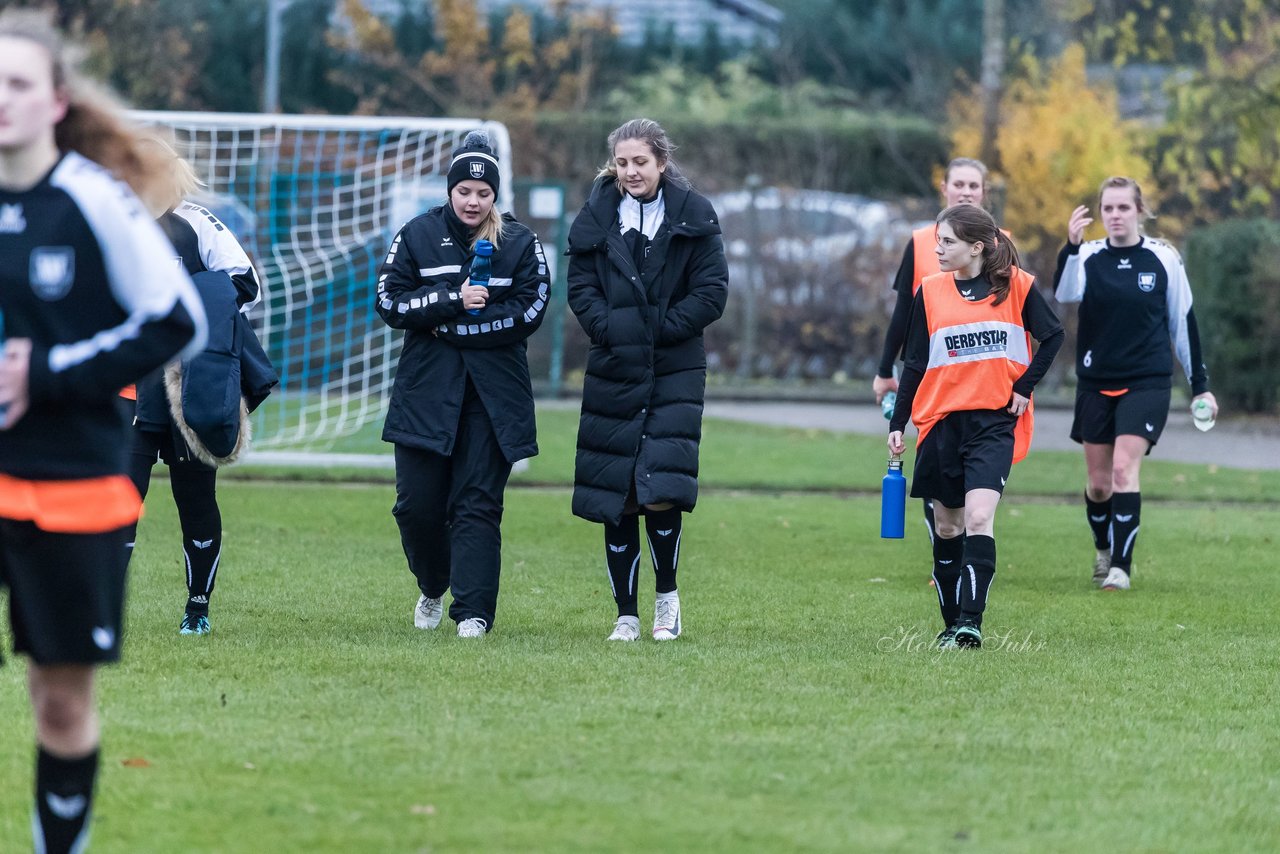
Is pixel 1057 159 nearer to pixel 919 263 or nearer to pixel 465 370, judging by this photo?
pixel 919 263

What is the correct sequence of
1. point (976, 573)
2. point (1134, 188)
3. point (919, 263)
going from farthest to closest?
1. point (1134, 188)
2. point (919, 263)
3. point (976, 573)

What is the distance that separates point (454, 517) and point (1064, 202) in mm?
18152

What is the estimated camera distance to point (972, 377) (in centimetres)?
752

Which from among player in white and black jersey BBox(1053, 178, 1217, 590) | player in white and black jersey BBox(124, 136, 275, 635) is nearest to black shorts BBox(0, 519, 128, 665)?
player in white and black jersey BBox(124, 136, 275, 635)

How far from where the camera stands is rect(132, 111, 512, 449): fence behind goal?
54.3 ft

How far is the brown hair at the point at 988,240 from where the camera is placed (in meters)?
7.44

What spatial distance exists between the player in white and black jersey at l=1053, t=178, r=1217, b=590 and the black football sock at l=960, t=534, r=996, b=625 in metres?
2.41

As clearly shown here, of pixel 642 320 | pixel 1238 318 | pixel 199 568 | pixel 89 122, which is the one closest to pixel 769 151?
pixel 1238 318

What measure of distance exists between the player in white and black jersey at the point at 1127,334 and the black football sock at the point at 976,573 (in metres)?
2.41

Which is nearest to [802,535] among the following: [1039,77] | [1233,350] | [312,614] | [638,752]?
[312,614]

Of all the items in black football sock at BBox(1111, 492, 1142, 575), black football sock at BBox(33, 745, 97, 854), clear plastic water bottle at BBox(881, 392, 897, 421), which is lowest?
black football sock at BBox(1111, 492, 1142, 575)

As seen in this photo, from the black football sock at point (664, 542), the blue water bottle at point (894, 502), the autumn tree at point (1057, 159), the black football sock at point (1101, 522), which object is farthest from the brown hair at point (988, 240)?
the autumn tree at point (1057, 159)

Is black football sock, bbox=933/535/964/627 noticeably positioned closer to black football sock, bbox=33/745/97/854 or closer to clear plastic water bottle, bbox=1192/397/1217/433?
clear plastic water bottle, bbox=1192/397/1217/433
